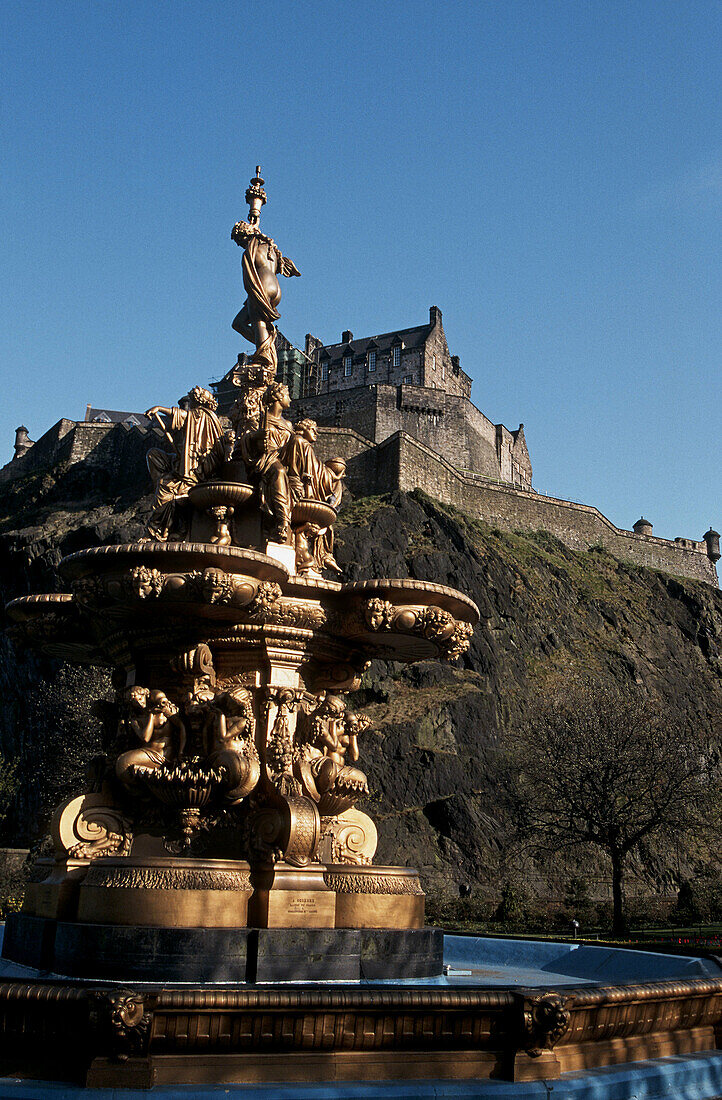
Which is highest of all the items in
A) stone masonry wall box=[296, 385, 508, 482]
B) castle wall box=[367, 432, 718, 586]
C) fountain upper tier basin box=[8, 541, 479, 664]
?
stone masonry wall box=[296, 385, 508, 482]

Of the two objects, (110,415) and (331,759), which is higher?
(110,415)

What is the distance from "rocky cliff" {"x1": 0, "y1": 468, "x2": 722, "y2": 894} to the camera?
42688 mm

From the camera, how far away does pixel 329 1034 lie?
5.47 metres

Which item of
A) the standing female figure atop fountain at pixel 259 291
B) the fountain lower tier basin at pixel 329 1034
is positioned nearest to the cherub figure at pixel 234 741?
the fountain lower tier basin at pixel 329 1034

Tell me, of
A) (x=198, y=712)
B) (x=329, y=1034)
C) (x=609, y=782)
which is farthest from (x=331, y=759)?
(x=609, y=782)

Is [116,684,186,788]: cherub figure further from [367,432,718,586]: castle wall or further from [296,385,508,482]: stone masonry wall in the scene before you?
[296,385,508,482]: stone masonry wall

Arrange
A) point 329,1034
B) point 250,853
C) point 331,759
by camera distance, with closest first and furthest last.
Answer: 1. point 329,1034
2. point 250,853
3. point 331,759

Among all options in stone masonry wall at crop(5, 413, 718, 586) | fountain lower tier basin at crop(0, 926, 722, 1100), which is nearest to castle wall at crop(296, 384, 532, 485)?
stone masonry wall at crop(5, 413, 718, 586)

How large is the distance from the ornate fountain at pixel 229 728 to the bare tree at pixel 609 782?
66.7 ft

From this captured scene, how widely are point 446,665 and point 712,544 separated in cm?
4715

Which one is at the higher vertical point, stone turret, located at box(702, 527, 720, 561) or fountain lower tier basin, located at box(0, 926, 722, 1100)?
stone turret, located at box(702, 527, 720, 561)

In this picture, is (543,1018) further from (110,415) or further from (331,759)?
(110,415)

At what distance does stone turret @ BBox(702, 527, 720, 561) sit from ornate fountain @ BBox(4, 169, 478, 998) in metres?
86.5

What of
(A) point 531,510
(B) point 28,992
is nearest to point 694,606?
(A) point 531,510
